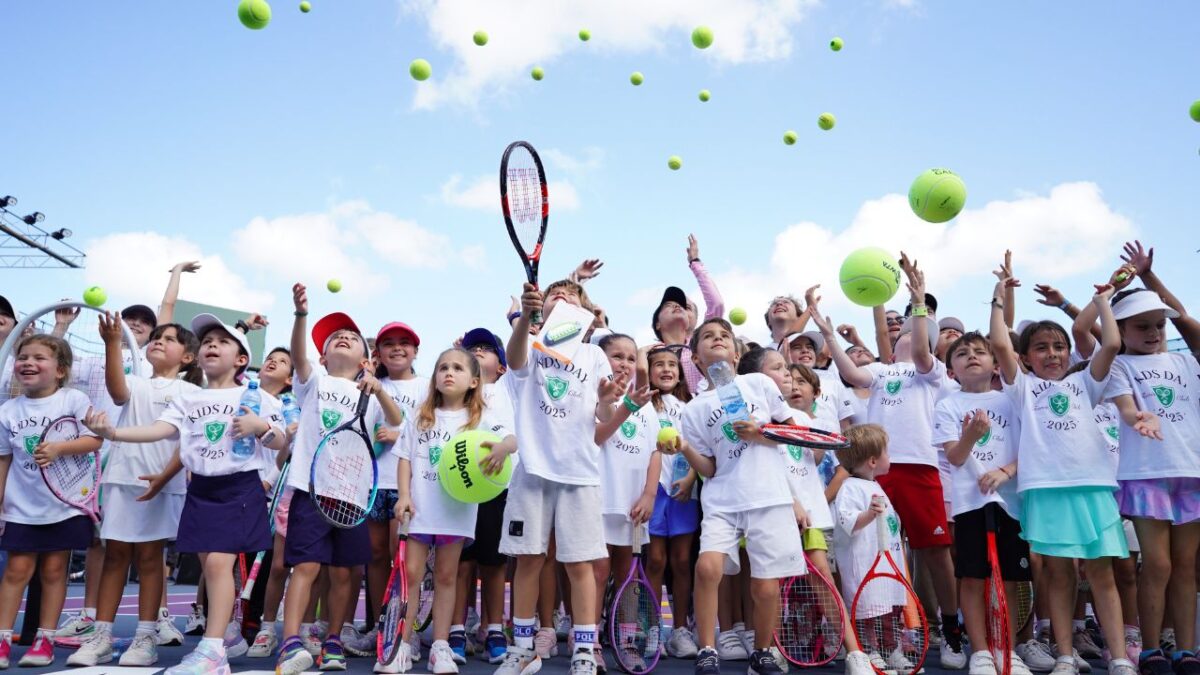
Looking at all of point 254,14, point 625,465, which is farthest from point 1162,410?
point 254,14

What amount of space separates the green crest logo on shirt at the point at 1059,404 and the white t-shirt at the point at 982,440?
24cm

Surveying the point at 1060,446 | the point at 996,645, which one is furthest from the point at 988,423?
the point at 996,645

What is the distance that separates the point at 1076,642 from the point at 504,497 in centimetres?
360

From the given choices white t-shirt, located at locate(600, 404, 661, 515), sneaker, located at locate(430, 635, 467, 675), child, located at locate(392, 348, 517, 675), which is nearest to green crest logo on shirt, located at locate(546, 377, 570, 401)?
child, located at locate(392, 348, 517, 675)

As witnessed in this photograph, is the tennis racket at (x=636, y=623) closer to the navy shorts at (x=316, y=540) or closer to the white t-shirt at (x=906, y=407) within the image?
the navy shorts at (x=316, y=540)

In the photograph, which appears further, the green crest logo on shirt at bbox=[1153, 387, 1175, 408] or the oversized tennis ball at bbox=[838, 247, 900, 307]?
the oversized tennis ball at bbox=[838, 247, 900, 307]

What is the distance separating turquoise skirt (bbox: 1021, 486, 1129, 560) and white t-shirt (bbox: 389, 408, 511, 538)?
276 centimetres

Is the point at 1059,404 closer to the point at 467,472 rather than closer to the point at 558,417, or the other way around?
the point at 558,417

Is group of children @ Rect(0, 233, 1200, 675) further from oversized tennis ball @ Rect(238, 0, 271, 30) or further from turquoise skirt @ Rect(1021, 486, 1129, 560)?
oversized tennis ball @ Rect(238, 0, 271, 30)

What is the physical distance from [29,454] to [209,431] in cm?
106

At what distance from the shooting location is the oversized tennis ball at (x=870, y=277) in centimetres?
610

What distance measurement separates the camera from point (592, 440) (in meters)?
4.46

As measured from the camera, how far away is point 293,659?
4.11 meters

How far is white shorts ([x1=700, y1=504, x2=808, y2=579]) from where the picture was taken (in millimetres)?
4281
